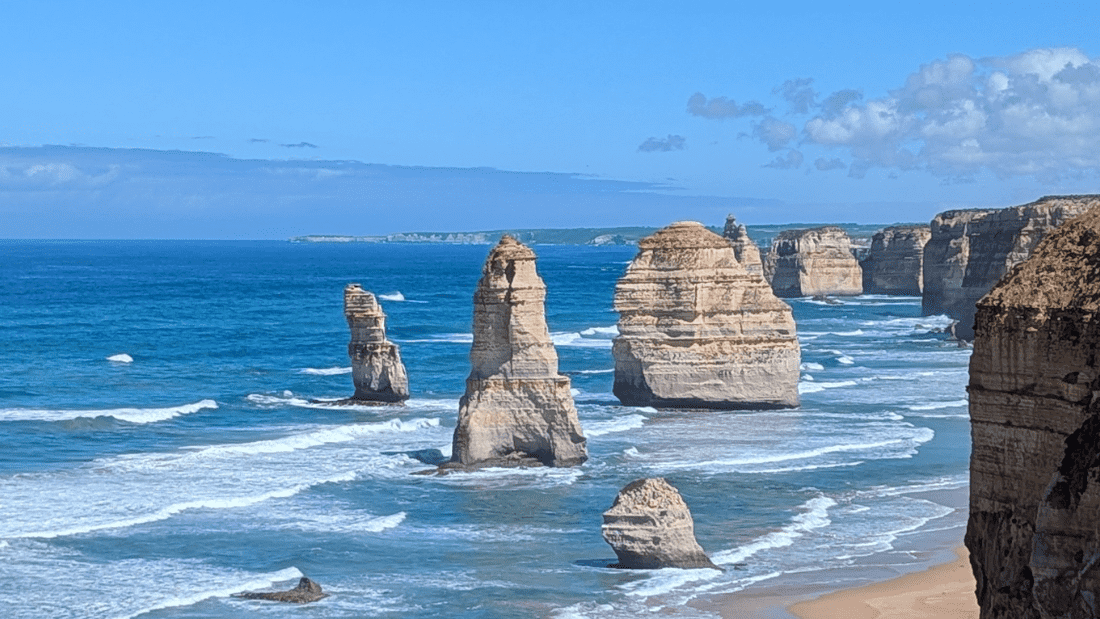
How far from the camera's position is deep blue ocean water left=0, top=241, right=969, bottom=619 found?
78.7ft

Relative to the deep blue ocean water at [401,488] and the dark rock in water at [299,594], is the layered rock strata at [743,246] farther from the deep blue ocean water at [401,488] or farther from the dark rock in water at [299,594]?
the dark rock in water at [299,594]

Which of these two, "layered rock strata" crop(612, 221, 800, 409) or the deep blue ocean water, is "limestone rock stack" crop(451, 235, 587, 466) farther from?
"layered rock strata" crop(612, 221, 800, 409)

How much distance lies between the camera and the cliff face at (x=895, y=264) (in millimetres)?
115000

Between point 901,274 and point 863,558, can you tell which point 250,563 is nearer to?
point 863,558

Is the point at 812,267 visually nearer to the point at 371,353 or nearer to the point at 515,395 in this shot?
the point at 371,353

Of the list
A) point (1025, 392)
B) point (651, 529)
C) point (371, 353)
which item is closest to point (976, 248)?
point (371, 353)

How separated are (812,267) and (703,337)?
75.1 meters

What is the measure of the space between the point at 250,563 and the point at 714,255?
22.4 metres

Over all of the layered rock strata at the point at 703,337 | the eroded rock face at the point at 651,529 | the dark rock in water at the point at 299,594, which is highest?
the layered rock strata at the point at 703,337

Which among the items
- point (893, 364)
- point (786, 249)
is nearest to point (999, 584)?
point (893, 364)

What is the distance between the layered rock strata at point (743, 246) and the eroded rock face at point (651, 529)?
46319mm

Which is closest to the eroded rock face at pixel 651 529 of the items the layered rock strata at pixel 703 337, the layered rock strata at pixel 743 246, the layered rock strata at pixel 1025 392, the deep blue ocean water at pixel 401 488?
the deep blue ocean water at pixel 401 488

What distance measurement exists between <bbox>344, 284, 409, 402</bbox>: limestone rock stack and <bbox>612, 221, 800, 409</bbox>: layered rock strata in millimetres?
6639

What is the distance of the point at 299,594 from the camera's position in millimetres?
23109
